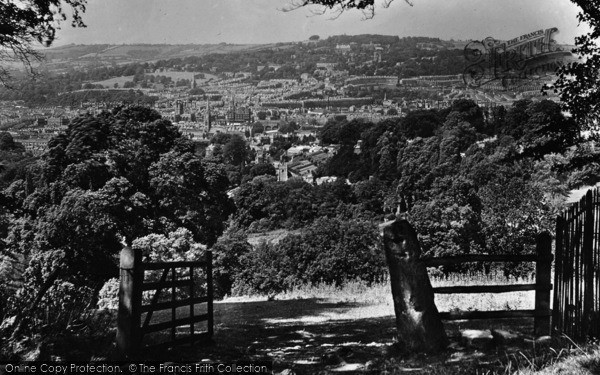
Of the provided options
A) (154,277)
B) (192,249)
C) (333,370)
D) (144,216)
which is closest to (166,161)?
(144,216)

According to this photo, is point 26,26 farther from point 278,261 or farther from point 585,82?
point 278,261

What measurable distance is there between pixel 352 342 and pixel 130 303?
3.45 meters

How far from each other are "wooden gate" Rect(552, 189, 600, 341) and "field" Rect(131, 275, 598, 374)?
318 millimetres

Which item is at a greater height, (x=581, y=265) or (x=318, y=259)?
(x=581, y=265)

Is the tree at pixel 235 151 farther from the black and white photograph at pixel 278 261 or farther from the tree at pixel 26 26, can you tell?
the tree at pixel 26 26

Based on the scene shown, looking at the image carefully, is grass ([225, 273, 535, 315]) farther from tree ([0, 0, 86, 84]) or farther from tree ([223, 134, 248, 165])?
tree ([223, 134, 248, 165])

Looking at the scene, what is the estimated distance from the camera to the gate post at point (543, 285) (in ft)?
28.2

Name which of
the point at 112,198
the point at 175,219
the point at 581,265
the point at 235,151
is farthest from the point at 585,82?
the point at 235,151

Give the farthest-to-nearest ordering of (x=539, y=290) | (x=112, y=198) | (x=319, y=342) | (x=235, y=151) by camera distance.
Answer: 1. (x=235, y=151)
2. (x=112, y=198)
3. (x=319, y=342)
4. (x=539, y=290)

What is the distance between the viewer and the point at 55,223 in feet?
100

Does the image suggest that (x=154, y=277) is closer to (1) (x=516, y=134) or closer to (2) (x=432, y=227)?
(2) (x=432, y=227)

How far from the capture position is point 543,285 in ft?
28.5

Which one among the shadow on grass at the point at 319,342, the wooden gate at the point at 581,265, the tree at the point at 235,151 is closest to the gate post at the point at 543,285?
the shadow on grass at the point at 319,342

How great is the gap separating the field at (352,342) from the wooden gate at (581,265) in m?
0.32
